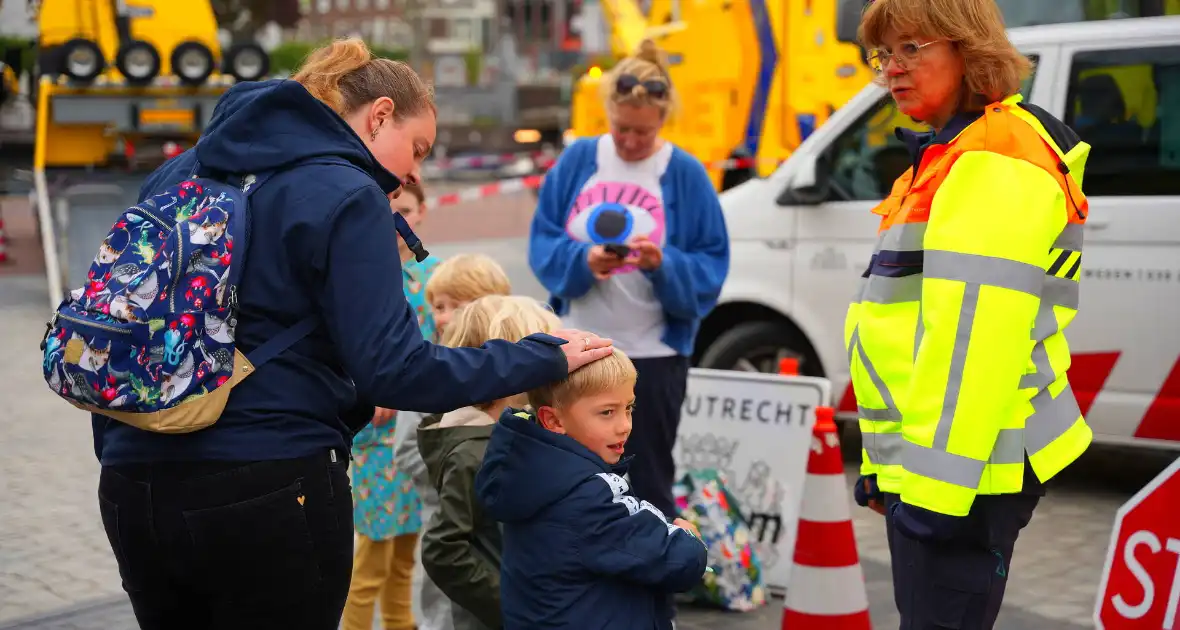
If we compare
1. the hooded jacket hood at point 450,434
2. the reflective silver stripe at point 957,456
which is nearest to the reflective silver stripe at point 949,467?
the reflective silver stripe at point 957,456

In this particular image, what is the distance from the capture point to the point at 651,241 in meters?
4.46

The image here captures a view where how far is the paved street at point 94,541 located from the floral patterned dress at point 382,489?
3.78ft

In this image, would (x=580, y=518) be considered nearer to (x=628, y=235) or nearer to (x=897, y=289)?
(x=897, y=289)

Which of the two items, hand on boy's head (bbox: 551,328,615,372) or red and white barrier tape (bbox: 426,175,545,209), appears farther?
red and white barrier tape (bbox: 426,175,545,209)

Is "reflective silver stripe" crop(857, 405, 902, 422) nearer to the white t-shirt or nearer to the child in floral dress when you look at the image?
the white t-shirt

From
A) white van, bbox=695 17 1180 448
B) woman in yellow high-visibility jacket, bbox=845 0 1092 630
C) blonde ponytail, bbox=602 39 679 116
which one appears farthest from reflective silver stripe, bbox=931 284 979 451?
white van, bbox=695 17 1180 448

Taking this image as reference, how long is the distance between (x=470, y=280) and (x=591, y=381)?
1.53 m

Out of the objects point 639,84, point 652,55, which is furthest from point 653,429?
point 652,55

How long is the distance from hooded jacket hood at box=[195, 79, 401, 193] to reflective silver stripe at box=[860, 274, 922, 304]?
1.03 meters

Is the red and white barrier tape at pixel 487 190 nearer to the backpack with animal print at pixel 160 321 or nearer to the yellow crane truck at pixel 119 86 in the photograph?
the yellow crane truck at pixel 119 86

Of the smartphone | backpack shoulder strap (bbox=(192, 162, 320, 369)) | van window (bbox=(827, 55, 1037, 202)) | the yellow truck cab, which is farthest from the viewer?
the yellow truck cab

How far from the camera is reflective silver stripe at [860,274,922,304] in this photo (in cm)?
269

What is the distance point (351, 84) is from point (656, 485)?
2.34 meters

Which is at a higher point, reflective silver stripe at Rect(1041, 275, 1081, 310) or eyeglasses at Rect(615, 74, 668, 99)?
eyeglasses at Rect(615, 74, 668, 99)
